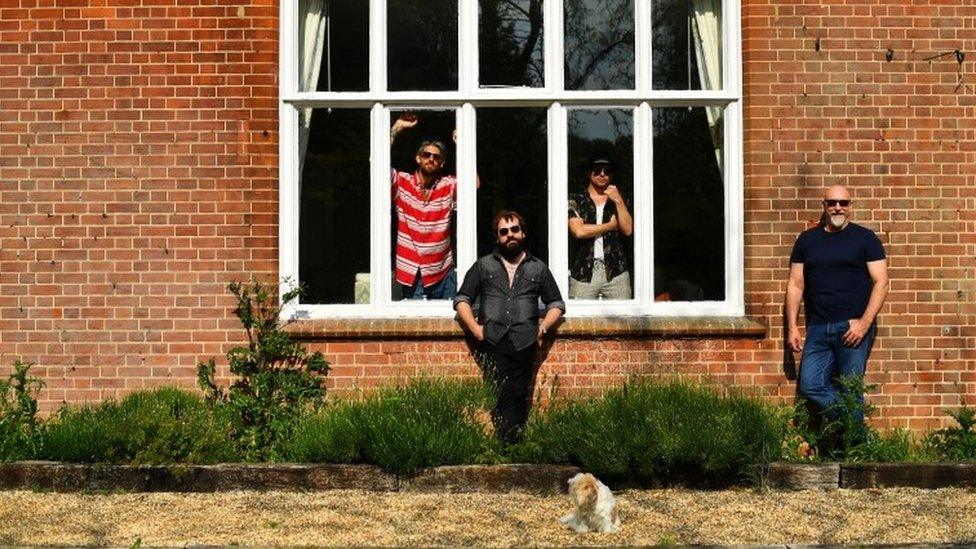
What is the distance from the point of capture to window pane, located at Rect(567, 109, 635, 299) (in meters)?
9.64

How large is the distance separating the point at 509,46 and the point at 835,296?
3070 mm

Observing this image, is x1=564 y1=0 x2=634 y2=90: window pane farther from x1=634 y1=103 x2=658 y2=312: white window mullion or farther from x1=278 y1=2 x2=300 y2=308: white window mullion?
x1=278 y1=2 x2=300 y2=308: white window mullion

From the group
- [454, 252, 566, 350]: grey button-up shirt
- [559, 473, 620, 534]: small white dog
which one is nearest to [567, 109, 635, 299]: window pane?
[454, 252, 566, 350]: grey button-up shirt

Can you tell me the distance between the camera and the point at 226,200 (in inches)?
370

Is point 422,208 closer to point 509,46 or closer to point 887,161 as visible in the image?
point 509,46

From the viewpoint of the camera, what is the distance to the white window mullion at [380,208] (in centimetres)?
960

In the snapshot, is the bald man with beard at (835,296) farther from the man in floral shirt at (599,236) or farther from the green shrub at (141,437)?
the green shrub at (141,437)

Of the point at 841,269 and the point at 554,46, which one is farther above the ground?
the point at 554,46

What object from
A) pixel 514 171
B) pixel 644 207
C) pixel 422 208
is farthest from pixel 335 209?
pixel 644 207

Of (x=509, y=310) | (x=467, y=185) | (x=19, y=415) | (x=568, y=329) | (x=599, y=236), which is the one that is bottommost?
(x=19, y=415)

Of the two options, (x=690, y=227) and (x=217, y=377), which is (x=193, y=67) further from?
(x=690, y=227)

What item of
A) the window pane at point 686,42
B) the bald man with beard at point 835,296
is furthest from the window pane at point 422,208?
the bald man with beard at point 835,296

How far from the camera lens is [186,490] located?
26.6 feet

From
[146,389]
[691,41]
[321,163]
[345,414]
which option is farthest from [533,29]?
[146,389]
